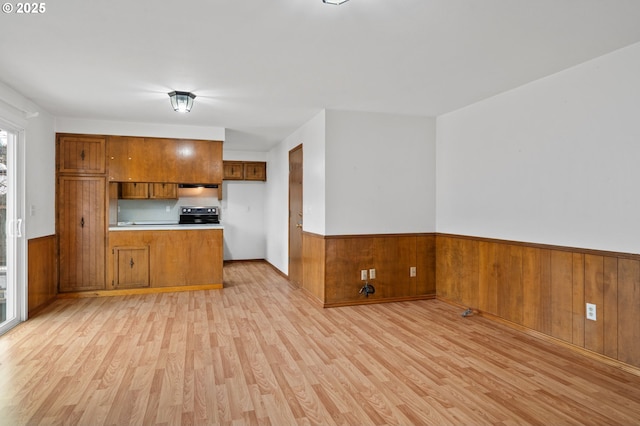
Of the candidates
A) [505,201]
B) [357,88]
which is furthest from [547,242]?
[357,88]

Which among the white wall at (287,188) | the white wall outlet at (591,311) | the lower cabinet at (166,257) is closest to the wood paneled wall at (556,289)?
the white wall outlet at (591,311)

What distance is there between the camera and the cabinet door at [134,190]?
5932 mm

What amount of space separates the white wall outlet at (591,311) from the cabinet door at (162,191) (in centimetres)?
566

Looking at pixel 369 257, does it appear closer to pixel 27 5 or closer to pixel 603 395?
pixel 603 395

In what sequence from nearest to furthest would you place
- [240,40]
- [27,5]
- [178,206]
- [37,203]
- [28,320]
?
1. [27,5]
2. [240,40]
3. [28,320]
4. [37,203]
5. [178,206]

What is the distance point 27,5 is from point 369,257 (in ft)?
12.8

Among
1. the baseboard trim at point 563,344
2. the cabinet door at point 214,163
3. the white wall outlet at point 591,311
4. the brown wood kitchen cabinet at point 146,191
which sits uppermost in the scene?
the cabinet door at point 214,163

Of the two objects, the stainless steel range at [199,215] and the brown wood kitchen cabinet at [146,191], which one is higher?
the brown wood kitchen cabinet at [146,191]

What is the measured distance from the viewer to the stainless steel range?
7023 mm

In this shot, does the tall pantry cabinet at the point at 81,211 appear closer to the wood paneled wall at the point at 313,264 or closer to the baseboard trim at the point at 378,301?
the wood paneled wall at the point at 313,264

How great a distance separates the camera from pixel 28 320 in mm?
4035

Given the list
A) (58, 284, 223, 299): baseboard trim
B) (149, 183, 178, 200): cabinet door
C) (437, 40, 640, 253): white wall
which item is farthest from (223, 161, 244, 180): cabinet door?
(437, 40, 640, 253): white wall

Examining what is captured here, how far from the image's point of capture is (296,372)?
9.09 ft

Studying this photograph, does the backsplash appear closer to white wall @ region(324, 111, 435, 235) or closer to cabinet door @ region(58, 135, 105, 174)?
cabinet door @ region(58, 135, 105, 174)
